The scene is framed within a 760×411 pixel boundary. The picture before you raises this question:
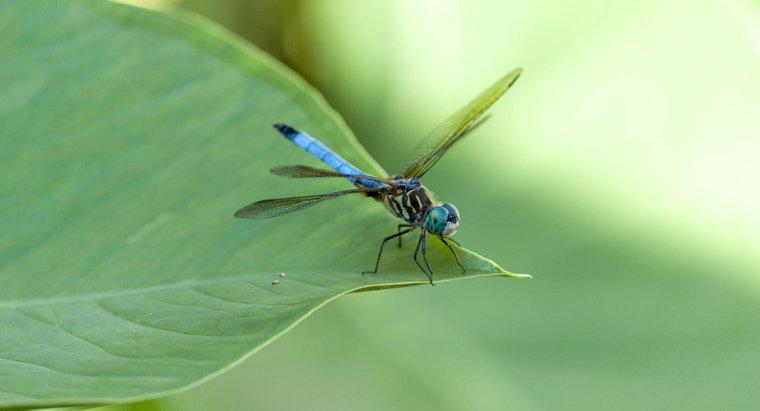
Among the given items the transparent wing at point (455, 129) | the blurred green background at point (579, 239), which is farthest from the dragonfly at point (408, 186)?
the blurred green background at point (579, 239)

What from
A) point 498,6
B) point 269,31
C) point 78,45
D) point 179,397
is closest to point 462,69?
point 498,6

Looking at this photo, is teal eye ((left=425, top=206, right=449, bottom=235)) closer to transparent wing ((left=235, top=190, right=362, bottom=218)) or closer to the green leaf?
the green leaf

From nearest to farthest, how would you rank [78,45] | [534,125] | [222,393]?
[78,45] < [222,393] < [534,125]

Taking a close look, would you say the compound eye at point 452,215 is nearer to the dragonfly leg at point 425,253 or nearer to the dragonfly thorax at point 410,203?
the dragonfly thorax at point 410,203

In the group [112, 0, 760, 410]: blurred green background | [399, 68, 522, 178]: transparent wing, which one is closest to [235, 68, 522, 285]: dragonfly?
→ [399, 68, 522, 178]: transparent wing

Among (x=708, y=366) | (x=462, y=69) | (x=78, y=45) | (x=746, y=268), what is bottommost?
(x=708, y=366)

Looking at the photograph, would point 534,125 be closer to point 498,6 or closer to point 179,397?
point 498,6

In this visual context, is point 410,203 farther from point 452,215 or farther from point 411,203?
point 452,215

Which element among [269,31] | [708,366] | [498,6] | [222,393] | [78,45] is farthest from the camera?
[269,31]
